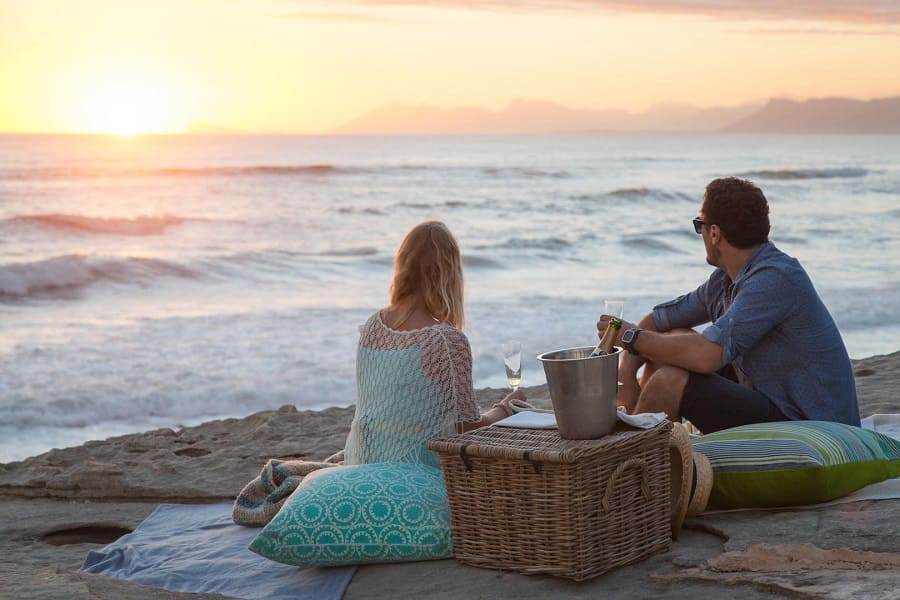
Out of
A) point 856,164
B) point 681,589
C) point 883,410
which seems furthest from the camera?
point 856,164

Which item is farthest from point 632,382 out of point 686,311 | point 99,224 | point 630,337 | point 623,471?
point 99,224

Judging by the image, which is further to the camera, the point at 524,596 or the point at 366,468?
the point at 366,468

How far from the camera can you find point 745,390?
13.4 ft

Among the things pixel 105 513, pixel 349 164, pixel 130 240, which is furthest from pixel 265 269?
pixel 349 164

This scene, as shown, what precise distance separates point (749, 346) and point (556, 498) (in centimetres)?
118

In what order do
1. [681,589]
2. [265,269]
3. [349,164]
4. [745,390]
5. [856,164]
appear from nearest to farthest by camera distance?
1. [681,589]
2. [745,390]
3. [265,269]
4. [349,164]
5. [856,164]

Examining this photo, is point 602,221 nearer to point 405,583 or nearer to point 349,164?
point 349,164

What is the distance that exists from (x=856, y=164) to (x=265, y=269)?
3540 cm

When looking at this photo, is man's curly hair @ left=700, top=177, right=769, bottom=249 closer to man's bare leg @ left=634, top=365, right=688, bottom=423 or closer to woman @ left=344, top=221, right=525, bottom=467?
man's bare leg @ left=634, top=365, right=688, bottom=423

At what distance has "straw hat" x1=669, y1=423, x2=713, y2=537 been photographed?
356cm


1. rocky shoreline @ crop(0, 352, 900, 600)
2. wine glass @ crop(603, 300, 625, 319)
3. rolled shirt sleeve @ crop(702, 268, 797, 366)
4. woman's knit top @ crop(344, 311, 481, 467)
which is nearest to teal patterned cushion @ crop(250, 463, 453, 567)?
rocky shoreline @ crop(0, 352, 900, 600)

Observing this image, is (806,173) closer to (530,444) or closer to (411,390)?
(411,390)

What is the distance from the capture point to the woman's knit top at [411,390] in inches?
148

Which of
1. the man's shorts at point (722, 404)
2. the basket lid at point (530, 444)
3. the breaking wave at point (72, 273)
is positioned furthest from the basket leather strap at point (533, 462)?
the breaking wave at point (72, 273)
